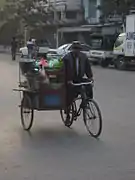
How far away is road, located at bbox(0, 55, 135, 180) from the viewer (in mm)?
6504

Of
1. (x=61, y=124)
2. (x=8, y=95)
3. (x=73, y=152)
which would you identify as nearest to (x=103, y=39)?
(x=8, y=95)

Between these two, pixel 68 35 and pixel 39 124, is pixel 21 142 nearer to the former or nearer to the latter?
pixel 39 124

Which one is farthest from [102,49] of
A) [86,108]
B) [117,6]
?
[86,108]

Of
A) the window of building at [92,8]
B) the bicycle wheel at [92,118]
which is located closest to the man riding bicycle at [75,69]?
the bicycle wheel at [92,118]

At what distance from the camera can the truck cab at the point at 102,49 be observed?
31219mm

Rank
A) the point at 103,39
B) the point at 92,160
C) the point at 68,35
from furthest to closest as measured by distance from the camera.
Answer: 1. the point at 68,35
2. the point at 103,39
3. the point at 92,160

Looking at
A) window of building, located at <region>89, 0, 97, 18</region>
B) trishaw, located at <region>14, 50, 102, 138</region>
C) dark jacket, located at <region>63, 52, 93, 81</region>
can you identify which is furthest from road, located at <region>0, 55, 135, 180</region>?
window of building, located at <region>89, 0, 97, 18</region>

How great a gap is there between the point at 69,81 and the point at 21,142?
4.84 ft

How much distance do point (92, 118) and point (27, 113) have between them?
1.44m

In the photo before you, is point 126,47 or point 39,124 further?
point 126,47

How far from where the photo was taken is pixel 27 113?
9.76m

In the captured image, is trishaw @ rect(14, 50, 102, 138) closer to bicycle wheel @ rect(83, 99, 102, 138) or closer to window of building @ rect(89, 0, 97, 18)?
bicycle wheel @ rect(83, 99, 102, 138)

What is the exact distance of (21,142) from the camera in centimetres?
851

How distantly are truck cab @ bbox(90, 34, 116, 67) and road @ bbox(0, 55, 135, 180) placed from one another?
61.6 feet
